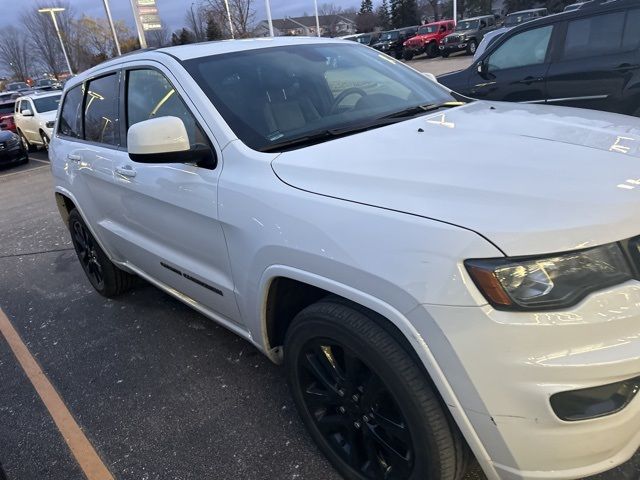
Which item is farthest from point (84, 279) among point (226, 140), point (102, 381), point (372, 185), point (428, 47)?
point (428, 47)

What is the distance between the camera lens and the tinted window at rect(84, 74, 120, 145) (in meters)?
3.48

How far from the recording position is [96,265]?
4.38 m

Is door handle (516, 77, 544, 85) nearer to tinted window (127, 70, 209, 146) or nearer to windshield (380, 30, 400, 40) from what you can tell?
tinted window (127, 70, 209, 146)

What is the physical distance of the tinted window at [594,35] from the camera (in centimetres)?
564

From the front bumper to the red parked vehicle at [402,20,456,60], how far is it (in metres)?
30.7

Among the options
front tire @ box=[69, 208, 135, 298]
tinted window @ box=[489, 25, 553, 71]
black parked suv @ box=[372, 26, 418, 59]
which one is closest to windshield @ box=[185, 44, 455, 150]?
front tire @ box=[69, 208, 135, 298]

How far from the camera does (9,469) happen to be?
8.70 ft

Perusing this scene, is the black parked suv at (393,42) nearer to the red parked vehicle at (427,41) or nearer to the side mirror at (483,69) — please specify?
the red parked vehicle at (427,41)

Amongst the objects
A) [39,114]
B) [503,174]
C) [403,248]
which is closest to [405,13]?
[39,114]

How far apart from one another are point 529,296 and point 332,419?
3.52 ft

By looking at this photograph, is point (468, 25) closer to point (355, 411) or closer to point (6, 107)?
point (6, 107)

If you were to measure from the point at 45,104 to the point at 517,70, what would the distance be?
13.8m

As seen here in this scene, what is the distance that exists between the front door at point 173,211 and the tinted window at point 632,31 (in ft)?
16.5

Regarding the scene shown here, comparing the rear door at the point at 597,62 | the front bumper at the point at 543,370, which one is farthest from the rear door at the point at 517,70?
the front bumper at the point at 543,370
